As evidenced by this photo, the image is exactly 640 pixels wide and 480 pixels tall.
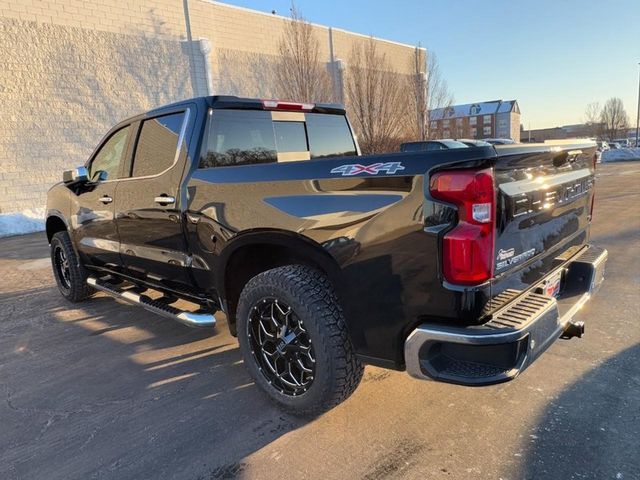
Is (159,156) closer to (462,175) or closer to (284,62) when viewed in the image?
(462,175)

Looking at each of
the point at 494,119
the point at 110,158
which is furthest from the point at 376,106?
the point at 494,119

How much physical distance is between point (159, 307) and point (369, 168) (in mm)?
2293

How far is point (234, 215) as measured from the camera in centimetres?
296

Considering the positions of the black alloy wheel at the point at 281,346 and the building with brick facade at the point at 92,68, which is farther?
the building with brick facade at the point at 92,68

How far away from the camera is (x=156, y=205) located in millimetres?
3592

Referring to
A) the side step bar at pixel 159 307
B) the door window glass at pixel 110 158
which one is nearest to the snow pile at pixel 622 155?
the door window glass at pixel 110 158

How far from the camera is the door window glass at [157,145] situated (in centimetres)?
354

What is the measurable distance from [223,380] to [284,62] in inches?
770

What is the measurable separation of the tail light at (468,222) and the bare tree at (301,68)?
18657mm

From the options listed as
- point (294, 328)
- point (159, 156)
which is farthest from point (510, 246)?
point (159, 156)

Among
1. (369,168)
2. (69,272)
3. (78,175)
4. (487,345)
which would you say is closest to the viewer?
(487,345)

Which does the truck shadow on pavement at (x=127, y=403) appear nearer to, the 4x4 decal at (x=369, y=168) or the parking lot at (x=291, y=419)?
the parking lot at (x=291, y=419)

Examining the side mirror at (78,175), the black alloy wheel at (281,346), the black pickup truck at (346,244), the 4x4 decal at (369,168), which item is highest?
the side mirror at (78,175)

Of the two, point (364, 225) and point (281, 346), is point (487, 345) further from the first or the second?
point (281, 346)
